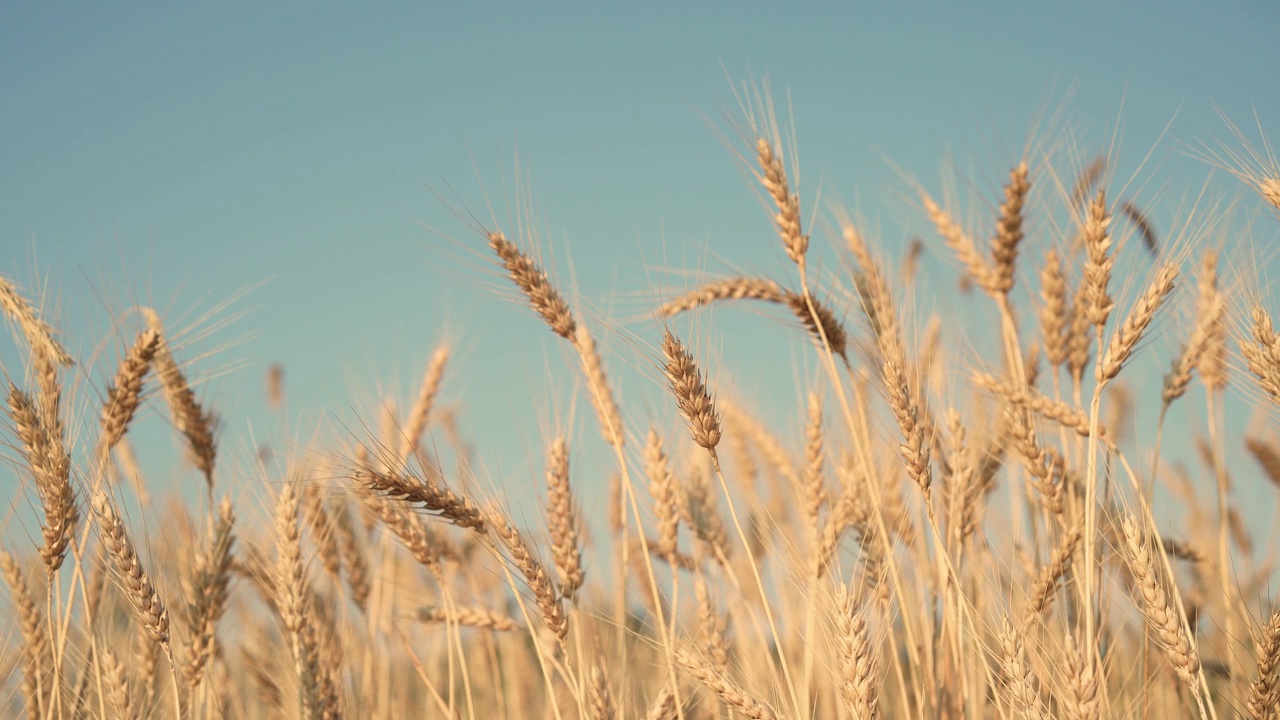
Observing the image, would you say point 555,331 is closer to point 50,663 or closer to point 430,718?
point 50,663

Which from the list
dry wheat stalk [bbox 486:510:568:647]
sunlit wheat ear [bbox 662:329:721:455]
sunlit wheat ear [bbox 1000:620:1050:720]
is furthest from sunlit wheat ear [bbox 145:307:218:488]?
sunlit wheat ear [bbox 1000:620:1050:720]

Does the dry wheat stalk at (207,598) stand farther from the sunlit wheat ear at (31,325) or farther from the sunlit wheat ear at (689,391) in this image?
the sunlit wheat ear at (689,391)

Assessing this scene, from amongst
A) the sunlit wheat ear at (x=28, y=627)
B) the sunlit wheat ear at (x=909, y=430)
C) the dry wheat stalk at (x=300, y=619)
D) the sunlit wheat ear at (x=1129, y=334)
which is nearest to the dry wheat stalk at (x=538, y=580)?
the dry wheat stalk at (x=300, y=619)

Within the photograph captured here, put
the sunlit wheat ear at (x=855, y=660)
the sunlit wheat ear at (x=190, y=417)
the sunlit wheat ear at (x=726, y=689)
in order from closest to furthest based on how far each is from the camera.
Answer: the sunlit wheat ear at (x=855, y=660) → the sunlit wheat ear at (x=726, y=689) → the sunlit wheat ear at (x=190, y=417)

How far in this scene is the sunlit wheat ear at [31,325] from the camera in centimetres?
255

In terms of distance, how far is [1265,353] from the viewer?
2113 millimetres

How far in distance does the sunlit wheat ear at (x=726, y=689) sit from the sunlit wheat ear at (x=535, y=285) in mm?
1020

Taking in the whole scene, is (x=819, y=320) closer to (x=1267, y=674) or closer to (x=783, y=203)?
(x=783, y=203)

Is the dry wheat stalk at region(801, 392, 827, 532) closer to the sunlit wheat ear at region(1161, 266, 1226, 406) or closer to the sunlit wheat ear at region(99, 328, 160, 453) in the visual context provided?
the sunlit wheat ear at region(1161, 266, 1226, 406)

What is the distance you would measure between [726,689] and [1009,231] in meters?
1.81

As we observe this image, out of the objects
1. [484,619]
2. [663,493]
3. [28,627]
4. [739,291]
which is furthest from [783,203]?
[28,627]

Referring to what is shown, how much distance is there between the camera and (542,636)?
3.24m

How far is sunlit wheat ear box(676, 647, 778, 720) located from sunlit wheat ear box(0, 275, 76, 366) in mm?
1984

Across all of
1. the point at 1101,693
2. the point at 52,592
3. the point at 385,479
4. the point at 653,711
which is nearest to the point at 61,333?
the point at 52,592
